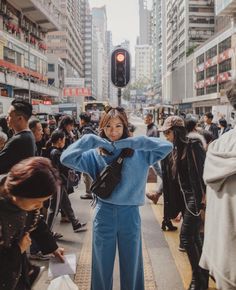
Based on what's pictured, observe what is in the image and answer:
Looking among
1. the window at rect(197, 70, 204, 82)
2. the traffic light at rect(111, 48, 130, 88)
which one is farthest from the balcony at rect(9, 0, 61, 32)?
the traffic light at rect(111, 48, 130, 88)

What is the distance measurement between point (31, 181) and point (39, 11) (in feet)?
200

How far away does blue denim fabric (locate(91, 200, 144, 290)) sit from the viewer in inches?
121

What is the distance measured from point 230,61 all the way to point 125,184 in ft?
185

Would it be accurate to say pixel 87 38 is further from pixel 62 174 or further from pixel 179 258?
pixel 179 258

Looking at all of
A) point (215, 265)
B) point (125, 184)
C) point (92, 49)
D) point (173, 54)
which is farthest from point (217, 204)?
point (92, 49)

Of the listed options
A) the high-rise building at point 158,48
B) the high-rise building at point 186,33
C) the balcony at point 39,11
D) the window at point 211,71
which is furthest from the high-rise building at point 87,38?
the window at point 211,71

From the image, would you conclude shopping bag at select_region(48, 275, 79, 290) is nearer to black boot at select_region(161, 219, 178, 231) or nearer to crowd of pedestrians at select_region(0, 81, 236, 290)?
crowd of pedestrians at select_region(0, 81, 236, 290)

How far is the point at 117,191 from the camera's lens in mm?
3051

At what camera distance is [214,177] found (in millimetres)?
1887

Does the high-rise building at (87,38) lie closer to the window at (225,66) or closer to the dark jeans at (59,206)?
the window at (225,66)

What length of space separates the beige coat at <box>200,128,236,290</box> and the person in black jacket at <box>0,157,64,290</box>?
717 millimetres

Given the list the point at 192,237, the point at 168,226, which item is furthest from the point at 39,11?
the point at 192,237

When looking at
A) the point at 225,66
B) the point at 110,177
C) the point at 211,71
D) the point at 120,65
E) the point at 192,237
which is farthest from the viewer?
the point at 211,71

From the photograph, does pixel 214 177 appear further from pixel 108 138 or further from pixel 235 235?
pixel 108 138
